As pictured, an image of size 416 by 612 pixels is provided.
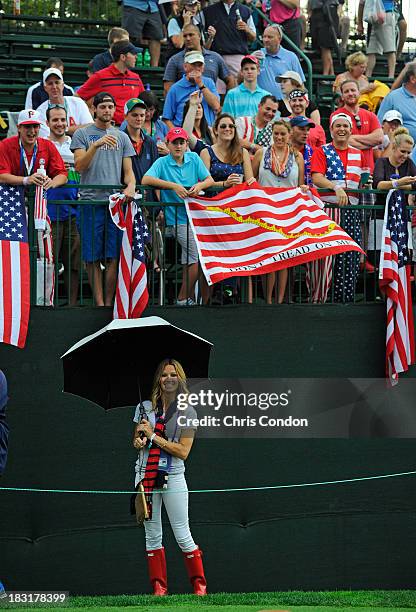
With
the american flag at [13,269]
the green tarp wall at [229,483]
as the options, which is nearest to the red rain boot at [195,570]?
the green tarp wall at [229,483]

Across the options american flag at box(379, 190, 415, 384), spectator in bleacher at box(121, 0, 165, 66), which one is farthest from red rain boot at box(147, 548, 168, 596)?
spectator in bleacher at box(121, 0, 165, 66)

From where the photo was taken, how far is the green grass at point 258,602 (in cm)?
1153

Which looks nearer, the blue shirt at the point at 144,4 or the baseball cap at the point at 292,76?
the baseball cap at the point at 292,76

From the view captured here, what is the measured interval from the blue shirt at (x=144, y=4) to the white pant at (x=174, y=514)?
29.3 ft

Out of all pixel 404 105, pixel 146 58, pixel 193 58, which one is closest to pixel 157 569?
pixel 193 58

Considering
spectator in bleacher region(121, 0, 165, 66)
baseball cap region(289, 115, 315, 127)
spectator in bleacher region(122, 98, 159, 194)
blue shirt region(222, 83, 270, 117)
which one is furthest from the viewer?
spectator in bleacher region(121, 0, 165, 66)

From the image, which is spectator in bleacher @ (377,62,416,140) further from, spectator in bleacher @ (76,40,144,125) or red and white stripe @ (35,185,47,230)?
red and white stripe @ (35,185,47,230)

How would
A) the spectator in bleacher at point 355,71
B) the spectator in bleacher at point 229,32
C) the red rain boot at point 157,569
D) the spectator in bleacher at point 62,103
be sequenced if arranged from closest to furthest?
the red rain boot at point 157,569, the spectator in bleacher at point 62,103, the spectator in bleacher at point 355,71, the spectator in bleacher at point 229,32

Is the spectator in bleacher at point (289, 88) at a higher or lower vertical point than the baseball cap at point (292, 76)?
lower

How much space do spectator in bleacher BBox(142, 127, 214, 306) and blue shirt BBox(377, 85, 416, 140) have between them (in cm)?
411

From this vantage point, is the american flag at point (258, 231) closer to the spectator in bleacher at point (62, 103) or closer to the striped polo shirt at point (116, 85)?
the spectator in bleacher at point (62, 103)

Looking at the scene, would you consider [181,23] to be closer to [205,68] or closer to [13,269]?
[205,68]

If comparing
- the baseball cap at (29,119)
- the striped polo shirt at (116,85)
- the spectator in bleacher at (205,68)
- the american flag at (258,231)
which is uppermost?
the spectator in bleacher at (205,68)

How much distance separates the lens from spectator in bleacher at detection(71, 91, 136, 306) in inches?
552
